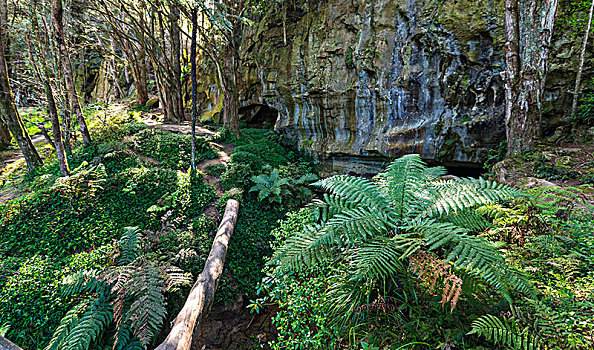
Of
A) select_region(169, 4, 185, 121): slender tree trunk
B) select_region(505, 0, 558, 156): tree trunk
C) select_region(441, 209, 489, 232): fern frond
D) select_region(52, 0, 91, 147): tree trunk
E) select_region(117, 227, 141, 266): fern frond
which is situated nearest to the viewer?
select_region(441, 209, 489, 232): fern frond

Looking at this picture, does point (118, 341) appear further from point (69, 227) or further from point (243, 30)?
point (243, 30)

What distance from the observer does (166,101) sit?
10.2 m

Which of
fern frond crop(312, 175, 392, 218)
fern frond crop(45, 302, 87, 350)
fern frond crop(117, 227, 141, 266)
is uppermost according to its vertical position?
fern frond crop(312, 175, 392, 218)

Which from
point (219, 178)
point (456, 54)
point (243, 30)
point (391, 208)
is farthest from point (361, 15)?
point (391, 208)

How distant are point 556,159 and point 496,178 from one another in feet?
3.01

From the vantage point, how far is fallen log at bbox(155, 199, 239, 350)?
8.43ft

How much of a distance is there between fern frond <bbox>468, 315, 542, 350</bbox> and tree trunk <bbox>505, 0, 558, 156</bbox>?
4913 millimetres

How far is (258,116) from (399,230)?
35.6ft

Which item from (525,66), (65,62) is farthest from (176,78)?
(525,66)

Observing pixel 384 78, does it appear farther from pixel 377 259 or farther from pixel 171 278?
pixel 171 278

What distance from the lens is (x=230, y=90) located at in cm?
916

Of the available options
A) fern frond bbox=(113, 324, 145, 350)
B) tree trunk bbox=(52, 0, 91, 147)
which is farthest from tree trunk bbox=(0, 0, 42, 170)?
fern frond bbox=(113, 324, 145, 350)

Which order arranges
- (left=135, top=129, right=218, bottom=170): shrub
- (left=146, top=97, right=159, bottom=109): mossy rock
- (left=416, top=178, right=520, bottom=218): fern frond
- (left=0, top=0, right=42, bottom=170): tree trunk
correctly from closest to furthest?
(left=416, top=178, right=520, bottom=218): fern frond → (left=0, top=0, right=42, bottom=170): tree trunk → (left=135, top=129, right=218, bottom=170): shrub → (left=146, top=97, right=159, bottom=109): mossy rock

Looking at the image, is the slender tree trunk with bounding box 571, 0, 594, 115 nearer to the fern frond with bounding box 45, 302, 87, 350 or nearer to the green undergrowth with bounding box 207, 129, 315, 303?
the green undergrowth with bounding box 207, 129, 315, 303
